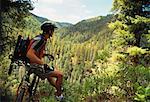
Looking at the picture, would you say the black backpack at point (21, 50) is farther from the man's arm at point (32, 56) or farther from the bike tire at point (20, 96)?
the bike tire at point (20, 96)

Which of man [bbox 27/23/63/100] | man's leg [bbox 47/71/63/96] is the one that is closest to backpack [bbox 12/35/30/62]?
man [bbox 27/23/63/100]

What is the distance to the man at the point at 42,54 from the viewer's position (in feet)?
22.9

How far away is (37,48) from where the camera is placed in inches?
280

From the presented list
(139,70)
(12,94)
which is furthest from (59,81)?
(12,94)

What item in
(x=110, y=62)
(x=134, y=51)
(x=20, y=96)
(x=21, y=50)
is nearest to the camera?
(x=21, y=50)

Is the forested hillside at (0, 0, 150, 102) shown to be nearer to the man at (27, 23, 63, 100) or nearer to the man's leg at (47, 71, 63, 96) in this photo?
the man at (27, 23, 63, 100)

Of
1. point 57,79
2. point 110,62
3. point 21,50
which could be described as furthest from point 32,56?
point 110,62

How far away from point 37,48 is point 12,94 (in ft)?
30.2

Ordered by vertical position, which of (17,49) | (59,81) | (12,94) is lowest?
(12,94)

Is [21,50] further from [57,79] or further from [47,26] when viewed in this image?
[57,79]

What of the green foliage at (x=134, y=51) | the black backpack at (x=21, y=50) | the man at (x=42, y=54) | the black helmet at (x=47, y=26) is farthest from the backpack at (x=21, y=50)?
the green foliage at (x=134, y=51)

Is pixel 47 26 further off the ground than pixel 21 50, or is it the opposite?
pixel 47 26

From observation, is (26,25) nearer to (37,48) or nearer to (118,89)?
(118,89)

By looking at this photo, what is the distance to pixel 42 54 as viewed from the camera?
7277 mm
